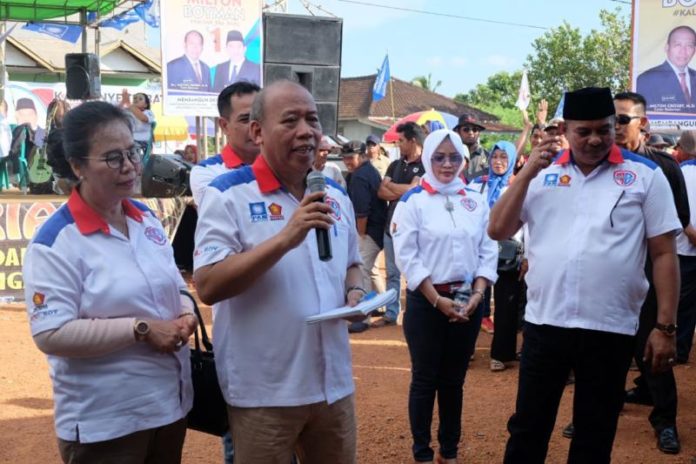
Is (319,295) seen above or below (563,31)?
below

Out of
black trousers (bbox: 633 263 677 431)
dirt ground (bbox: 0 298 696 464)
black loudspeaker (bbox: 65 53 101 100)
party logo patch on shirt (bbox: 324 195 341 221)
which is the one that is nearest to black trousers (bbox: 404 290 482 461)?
dirt ground (bbox: 0 298 696 464)

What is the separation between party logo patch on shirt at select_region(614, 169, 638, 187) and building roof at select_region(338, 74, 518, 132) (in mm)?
43935

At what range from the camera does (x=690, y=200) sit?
21.4ft

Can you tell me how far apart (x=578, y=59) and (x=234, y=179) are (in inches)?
1520

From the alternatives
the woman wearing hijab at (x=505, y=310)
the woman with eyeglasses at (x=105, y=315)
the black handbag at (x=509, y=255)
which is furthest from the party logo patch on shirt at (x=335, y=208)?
the black handbag at (x=509, y=255)

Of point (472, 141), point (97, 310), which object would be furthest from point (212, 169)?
point (472, 141)

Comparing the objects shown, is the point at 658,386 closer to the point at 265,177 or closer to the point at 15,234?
the point at 265,177

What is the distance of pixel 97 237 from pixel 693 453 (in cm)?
418

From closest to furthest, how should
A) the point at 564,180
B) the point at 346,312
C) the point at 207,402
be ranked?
1. the point at 346,312
2. the point at 207,402
3. the point at 564,180

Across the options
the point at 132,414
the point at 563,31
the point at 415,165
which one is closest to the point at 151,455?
the point at 132,414

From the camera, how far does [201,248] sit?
2746 millimetres

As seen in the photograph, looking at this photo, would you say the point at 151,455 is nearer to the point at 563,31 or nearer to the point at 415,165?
the point at 415,165

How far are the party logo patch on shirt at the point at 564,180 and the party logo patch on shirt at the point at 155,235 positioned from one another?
73.8 inches

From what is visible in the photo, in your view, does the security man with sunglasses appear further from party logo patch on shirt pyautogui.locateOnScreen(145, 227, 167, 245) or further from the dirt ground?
party logo patch on shirt pyautogui.locateOnScreen(145, 227, 167, 245)
